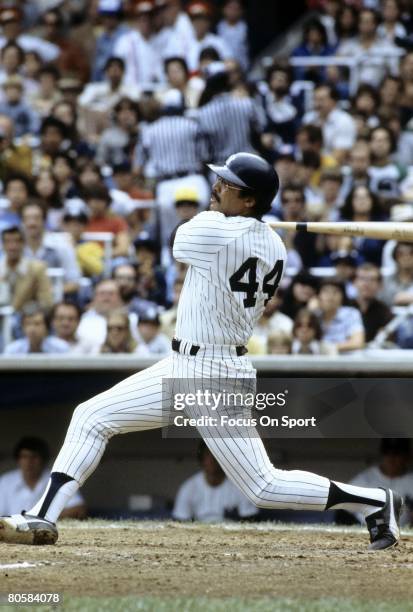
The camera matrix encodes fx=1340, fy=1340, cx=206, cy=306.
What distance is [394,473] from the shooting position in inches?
296

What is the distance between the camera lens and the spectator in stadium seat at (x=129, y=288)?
9273mm

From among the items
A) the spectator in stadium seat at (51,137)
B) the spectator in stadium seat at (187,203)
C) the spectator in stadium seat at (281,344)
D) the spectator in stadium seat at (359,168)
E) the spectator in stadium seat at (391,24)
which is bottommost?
the spectator in stadium seat at (281,344)

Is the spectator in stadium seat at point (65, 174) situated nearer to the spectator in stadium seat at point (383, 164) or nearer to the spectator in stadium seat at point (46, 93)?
the spectator in stadium seat at point (46, 93)

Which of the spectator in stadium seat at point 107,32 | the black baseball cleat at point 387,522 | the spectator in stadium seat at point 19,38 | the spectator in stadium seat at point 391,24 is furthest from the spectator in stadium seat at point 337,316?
the spectator in stadium seat at point 19,38

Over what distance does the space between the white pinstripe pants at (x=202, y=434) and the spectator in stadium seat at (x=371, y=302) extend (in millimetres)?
3608

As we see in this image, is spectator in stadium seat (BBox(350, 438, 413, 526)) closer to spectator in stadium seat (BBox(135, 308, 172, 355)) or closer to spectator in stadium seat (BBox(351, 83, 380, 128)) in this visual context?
spectator in stadium seat (BBox(135, 308, 172, 355))

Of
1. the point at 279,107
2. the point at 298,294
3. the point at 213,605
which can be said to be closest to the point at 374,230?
the point at 213,605

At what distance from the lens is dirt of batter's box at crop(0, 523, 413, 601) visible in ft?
14.9

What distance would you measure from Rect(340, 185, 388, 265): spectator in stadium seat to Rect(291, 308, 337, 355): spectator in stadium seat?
58.1 inches

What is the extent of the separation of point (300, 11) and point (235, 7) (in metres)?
2.47

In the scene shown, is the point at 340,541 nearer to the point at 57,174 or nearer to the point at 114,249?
the point at 114,249

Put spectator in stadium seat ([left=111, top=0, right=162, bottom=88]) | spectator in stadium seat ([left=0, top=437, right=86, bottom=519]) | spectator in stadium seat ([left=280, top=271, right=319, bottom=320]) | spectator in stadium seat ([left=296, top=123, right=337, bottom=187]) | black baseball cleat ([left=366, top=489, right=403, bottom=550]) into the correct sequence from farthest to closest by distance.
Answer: spectator in stadium seat ([left=111, top=0, right=162, bottom=88]) < spectator in stadium seat ([left=296, top=123, right=337, bottom=187]) < spectator in stadium seat ([left=280, top=271, right=319, bottom=320]) < spectator in stadium seat ([left=0, top=437, right=86, bottom=519]) < black baseball cleat ([left=366, top=489, right=403, bottom=550])

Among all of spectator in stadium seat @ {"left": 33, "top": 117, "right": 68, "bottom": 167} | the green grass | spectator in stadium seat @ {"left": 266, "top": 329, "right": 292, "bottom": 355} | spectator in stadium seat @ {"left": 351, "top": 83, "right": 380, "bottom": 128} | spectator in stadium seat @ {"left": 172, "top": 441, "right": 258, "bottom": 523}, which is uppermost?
spectator in stadium seat @ {"left": 351, "top": 83, "right": 380, "bottom": 128}

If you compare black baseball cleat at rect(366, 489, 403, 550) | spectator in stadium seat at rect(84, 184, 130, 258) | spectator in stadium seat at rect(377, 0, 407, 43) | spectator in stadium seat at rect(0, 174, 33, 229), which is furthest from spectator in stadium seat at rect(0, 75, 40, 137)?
black baseball cleat at rect(366, 489, 403, 550)
